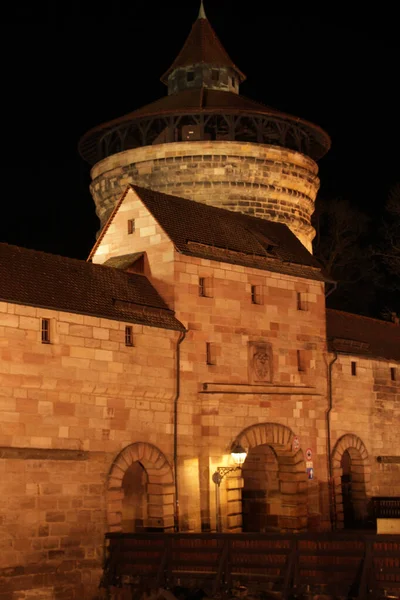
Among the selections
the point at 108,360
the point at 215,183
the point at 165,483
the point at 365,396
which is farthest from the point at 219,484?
the point at 215,183

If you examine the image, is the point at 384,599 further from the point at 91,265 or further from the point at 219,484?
the point at 91,265

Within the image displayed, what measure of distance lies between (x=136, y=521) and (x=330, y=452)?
790cm

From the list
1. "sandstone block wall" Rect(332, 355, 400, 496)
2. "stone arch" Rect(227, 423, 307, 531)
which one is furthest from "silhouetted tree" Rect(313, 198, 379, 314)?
"stone arch" Rect(227, 423, 307, 531)

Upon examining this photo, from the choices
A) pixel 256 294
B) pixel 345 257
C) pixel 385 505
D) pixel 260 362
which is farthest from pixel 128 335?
pixel 345 257

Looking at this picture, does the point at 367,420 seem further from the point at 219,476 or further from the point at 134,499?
the point at 134,499

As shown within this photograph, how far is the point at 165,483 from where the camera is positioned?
95.8ft

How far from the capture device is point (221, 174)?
42250 millimetres

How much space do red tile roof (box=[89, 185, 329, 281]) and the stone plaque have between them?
2514 mm

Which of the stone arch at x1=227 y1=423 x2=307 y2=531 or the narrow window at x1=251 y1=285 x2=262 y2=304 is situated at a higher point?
the narrow window at x1=251 y1=285 x2=262 y2=304

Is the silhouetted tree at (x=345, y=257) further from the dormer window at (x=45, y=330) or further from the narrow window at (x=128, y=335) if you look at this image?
the dormer window at (x=45, y=330)

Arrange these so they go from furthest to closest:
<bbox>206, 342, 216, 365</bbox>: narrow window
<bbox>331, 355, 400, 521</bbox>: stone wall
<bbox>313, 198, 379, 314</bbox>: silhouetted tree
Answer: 1. <bbox>313, 198, 379, 314</bbox>: silhouetted tree
2. <bbox>331, 355, 400, 521</bbox>: stone wall
3. <bbox>206, 342, 216, 365</bbox>: narrow window

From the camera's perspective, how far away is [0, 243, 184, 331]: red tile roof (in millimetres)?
26844

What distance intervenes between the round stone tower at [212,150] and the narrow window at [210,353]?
11796 mm

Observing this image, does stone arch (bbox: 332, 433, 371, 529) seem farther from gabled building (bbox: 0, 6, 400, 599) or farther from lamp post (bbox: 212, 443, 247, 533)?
lamp post (bbox: 212, 443, 247, 533)
